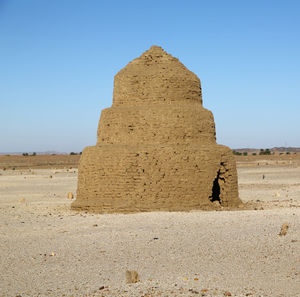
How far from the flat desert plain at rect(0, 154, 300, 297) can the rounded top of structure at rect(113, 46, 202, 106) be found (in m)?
3.70

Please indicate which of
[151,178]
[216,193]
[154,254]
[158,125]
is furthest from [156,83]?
[154,254]

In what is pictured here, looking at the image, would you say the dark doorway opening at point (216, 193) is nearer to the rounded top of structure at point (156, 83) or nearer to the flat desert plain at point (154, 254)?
the flat desert plain at point (154, 254)

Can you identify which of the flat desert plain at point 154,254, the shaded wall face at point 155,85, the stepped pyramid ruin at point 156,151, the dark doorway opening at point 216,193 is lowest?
the flat desert plain at point 154,254

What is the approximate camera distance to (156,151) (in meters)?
12.4

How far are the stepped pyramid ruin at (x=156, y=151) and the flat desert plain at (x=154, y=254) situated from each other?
80cm

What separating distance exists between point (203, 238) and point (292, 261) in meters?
2.00

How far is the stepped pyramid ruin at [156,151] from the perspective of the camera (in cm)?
1226

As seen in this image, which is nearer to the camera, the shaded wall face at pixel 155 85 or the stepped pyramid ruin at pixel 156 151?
the stepped pyramid ruin at pixel 156 151

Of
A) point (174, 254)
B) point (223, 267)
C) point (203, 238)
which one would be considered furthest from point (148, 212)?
point (223, 267)

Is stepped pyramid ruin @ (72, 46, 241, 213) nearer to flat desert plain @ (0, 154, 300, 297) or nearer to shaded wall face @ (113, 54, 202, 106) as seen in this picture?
shaded wall face @ (113, 54, 202, 106)

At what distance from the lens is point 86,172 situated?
1300cm

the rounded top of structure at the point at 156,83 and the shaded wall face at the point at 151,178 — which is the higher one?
the rounded top of structure at the point at 156,83

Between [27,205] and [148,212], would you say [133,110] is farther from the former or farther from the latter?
[27,205]

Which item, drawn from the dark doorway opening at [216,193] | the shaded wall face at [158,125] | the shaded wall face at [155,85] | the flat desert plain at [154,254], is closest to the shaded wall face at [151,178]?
the shaded wall face at [158,125]
